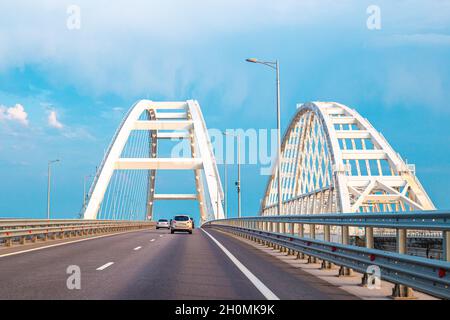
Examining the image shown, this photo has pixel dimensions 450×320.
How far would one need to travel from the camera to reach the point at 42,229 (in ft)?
80.8

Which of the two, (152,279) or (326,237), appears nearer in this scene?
(152,279)

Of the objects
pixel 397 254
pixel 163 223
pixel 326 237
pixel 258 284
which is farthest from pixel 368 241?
pixel 163 223

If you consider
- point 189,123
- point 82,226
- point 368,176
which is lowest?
point 82,226

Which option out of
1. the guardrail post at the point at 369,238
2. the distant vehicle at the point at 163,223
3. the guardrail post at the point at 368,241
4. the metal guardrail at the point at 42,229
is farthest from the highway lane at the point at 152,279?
the distant vehicle at the point at 163,223

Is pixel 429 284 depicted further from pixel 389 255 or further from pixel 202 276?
pixel 202 276

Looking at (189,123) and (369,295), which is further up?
(189,123)

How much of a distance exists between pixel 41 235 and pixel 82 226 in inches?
296

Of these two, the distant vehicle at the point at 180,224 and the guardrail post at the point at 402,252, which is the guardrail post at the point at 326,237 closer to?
the guardrail post at the point at 402,252

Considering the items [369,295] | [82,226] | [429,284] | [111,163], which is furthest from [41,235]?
[111,163]

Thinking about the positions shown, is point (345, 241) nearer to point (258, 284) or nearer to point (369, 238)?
point (369, 238)

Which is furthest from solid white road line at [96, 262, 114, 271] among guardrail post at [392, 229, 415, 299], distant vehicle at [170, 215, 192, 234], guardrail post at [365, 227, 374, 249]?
distant vehicle at [170, 215, 192, 234]

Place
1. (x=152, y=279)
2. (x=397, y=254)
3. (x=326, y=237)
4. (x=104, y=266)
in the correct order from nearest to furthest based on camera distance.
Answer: (x=397, y=254) → (x=152, y=279) → (x=326, y=237) → (x=104, y=266)
